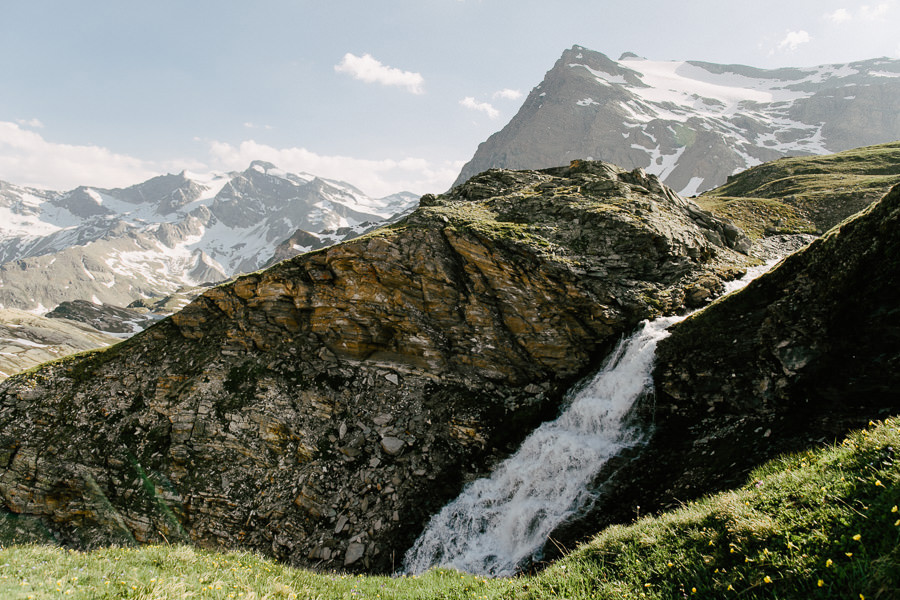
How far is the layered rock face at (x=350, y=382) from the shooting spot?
21578mm

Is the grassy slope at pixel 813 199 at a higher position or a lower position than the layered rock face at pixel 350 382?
higher

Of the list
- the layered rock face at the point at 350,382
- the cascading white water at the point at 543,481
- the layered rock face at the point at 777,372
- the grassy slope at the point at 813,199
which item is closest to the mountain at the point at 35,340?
the layered rock face at the point at 350,382

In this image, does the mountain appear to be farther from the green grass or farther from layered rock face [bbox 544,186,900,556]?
layered rock face [bbox 544,186,900,556]

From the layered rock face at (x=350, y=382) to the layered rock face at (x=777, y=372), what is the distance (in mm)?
6042

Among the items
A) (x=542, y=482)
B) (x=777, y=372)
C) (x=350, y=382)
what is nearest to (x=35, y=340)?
(x=350, y=382)

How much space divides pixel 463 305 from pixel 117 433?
80.7 ft

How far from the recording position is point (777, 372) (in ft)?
49.9

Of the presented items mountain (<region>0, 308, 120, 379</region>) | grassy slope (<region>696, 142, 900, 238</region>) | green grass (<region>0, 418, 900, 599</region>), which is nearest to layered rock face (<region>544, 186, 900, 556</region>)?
green grass (<region>0, 418, 900, 599</region>)

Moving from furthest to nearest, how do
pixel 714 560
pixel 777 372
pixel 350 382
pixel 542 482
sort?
pixel 350 382, pixel 542 482, pixel 777 372, pixel 714 560

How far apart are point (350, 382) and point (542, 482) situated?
14458 mm

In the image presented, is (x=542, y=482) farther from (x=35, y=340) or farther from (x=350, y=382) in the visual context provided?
(x=35, y=340)

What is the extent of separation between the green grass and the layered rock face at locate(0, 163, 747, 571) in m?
12.6

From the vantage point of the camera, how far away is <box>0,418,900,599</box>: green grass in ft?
17.1

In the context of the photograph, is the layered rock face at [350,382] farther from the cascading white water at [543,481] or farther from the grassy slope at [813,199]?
the grassy slope at [813,199]
